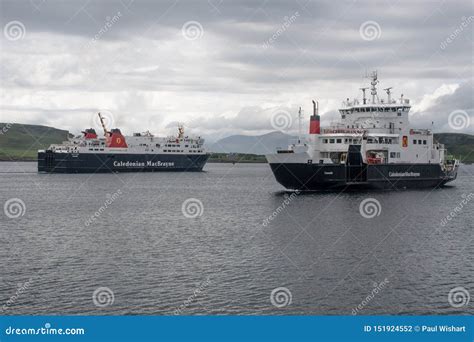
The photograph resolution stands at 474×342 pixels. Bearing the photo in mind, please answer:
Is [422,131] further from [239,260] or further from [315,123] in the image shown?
[239,260]

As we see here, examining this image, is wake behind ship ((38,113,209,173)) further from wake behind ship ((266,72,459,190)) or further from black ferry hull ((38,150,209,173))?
wake behind ship ((266,72,459,190))

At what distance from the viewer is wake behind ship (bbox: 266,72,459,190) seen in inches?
2283

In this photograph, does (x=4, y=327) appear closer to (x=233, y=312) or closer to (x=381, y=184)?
(x=233, y=312)

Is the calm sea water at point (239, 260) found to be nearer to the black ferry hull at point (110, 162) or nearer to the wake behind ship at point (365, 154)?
the wake behind ship at point (365, 154)

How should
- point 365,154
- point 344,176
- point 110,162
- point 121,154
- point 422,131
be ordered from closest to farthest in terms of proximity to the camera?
point 344,176 → point 365,154 → point 422,131 → point 110,162 → point 121,154

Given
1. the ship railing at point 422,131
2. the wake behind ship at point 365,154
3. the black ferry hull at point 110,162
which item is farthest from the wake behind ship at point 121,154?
the ship railing at point 422,131

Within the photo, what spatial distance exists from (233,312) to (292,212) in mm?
25955

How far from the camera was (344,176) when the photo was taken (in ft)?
195

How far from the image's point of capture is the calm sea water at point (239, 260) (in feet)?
68.2

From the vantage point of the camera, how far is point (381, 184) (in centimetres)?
6294

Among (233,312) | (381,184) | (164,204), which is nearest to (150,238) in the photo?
(233,312)

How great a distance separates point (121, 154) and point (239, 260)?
329 feet

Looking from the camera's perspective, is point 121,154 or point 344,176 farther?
point 121,154

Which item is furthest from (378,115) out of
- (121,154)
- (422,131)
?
(121,154)
